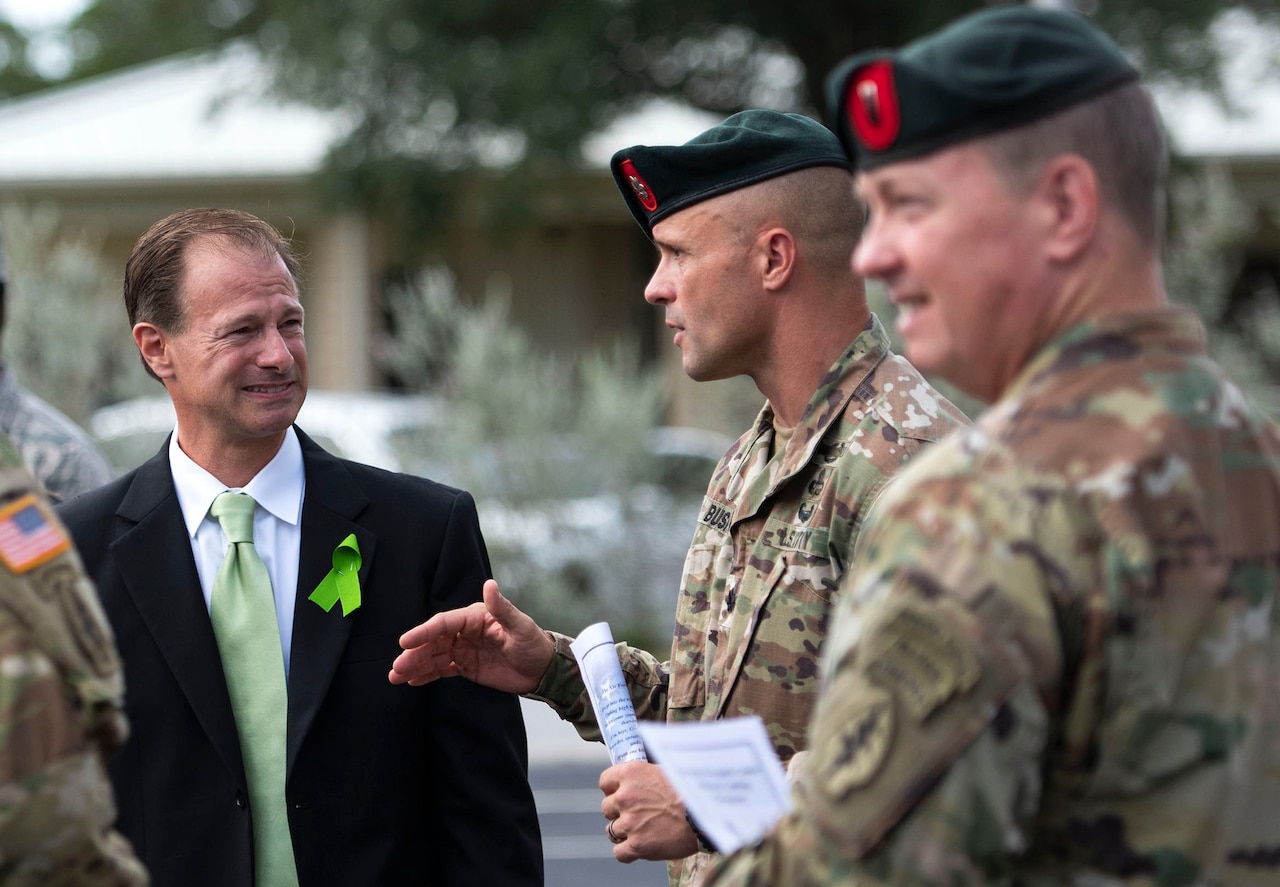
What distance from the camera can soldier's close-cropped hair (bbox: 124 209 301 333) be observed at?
2850 millimetres

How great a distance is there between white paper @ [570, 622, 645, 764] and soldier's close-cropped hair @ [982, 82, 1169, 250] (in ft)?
4.06

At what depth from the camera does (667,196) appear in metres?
2.68

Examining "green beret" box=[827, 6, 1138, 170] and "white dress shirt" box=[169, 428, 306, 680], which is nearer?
"green beret" box=[827, 6, 1138, 170]

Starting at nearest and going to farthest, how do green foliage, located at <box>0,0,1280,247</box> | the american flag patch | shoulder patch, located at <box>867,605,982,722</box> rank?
shoulder patch, located at <box>867,605,982,722</box> → the american flag patch → green foliage, located at <box>0,0,1280,247</box>

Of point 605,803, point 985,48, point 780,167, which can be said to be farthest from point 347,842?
point 985,48

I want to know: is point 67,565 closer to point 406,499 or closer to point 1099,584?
point 1099,584

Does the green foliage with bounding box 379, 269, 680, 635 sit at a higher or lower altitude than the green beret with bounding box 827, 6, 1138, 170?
lower

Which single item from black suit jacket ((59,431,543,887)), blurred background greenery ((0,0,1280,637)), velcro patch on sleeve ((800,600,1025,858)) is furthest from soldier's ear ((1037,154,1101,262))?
blurred background greenery ((0,0,1280,637))

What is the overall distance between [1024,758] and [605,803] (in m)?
1.07

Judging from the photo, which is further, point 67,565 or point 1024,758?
point 67,565

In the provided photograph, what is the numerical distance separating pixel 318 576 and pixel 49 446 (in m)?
1.58

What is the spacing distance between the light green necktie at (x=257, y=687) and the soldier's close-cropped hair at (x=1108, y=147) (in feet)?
5.67

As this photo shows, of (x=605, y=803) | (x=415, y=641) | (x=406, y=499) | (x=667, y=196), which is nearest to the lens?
(x=605, y=803)

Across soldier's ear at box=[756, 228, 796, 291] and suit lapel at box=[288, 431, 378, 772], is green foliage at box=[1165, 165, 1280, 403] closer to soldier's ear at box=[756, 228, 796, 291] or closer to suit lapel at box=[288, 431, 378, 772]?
soldier's ear at box=[756, 228, 796, 291]
